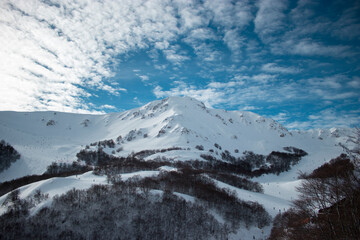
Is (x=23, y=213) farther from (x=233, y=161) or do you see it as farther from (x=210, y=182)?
(x=233, y=161)

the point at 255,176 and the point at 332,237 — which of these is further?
the point at 255,176

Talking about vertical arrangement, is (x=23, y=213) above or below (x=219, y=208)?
above

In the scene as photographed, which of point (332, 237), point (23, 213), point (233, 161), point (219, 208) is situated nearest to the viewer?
point (332, 237)

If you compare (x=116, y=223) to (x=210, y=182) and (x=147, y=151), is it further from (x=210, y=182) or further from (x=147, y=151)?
(x=147, y=151)

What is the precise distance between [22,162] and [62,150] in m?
48.0

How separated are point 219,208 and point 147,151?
132490mm

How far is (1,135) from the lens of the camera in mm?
158750

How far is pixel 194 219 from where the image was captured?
4100 cm

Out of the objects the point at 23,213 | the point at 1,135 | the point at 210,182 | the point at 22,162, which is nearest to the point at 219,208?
the point at 210,182

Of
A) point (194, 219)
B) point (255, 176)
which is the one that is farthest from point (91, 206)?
point (255, 176)

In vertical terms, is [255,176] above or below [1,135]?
below

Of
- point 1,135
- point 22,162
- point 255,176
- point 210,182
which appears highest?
point 1,135

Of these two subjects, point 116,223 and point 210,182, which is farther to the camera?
point 210,182

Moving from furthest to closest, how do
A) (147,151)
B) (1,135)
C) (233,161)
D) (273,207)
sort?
(233,161), (147,151), (1,135), (273,207)
